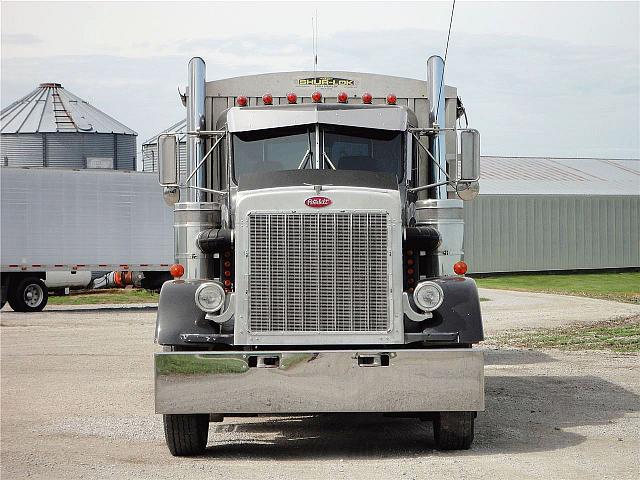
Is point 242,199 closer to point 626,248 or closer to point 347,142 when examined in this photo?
point 347,142

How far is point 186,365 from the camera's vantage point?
8.80 m

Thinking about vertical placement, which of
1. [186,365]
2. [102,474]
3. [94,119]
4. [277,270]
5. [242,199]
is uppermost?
[94,119]

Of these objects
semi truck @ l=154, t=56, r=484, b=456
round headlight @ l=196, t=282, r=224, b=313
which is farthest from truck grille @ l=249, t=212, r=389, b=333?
round headlight @ l=196, t=282, r=224, b=313

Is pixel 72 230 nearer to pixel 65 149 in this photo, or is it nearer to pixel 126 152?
pixel 65 149

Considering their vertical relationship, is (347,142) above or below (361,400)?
above

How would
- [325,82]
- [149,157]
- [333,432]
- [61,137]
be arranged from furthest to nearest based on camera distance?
1. [61,137]
2. [149,157]
3. [325,82]
4. [333,432]

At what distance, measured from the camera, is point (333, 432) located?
10656 mm

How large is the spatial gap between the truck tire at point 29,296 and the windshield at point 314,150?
22561 mm

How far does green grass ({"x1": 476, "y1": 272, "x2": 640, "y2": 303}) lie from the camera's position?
36625 mm

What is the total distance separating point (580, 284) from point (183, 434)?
1413 inches

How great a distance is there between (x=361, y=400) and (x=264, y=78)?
4.37m

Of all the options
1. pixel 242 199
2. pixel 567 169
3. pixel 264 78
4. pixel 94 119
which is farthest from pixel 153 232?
pixel 567 169

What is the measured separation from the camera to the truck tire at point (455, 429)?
908 cm

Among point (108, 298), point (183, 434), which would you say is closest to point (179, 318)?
point (183, 434)
